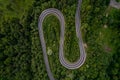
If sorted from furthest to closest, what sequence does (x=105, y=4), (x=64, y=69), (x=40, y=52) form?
(x=40, y=52), (x=64, y=69), (x=105, y=4)

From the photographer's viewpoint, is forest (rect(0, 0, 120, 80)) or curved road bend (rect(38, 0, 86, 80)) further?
curved road bend (rect(38, 0, 86, 80))

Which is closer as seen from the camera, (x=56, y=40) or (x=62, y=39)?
(x=62, y=39)

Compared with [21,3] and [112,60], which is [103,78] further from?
[21,3]

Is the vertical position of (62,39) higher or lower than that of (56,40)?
higher

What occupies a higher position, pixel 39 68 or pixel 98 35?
pixel 98 35

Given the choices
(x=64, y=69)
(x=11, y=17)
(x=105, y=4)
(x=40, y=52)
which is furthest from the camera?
(x=11, y=17)

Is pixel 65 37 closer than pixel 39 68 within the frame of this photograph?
Yes

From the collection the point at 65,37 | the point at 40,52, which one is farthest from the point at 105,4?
the point at 40,52

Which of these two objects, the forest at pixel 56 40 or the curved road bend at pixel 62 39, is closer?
the forest at pixel 56 40
